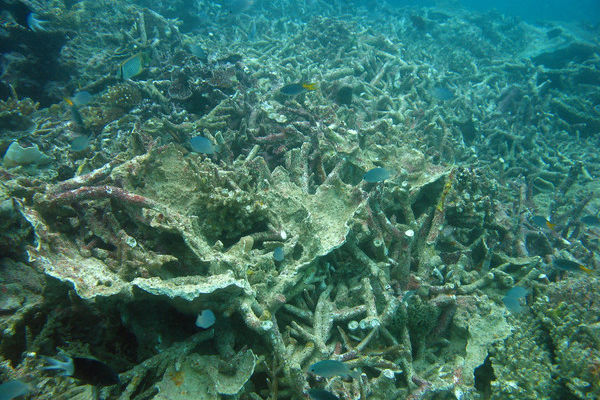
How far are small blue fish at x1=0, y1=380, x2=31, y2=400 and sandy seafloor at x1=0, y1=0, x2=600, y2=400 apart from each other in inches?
0.8

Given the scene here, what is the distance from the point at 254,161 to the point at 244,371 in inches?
103

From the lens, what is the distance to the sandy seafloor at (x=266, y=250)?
2.45 metres

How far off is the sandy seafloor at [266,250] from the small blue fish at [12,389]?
0.02 metres

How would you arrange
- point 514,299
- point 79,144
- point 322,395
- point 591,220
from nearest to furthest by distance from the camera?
point 322,395 → point 514,299 → point 79,144 → point 591,220

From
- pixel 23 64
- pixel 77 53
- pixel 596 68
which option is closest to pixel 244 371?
pixel 23 64

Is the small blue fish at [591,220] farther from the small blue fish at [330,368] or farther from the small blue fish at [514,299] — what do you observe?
the small blue fish at [330,368]

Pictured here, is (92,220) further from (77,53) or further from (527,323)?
(77,53)

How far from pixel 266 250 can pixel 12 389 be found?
2.15 metres

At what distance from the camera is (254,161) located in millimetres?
4102

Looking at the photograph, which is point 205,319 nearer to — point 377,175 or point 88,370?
point 88,370

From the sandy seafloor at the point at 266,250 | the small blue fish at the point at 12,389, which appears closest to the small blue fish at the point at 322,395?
the sandy seafloor at the point at 266,250

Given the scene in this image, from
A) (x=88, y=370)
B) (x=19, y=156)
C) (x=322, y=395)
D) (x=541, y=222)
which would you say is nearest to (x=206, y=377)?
(x=88, y=370)

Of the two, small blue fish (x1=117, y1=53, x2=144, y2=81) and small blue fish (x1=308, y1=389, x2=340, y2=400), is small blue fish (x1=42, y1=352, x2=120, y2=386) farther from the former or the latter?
small blue fish (x1=117, y1=53, x2=144, y2=81)

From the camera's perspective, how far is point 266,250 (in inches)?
128
